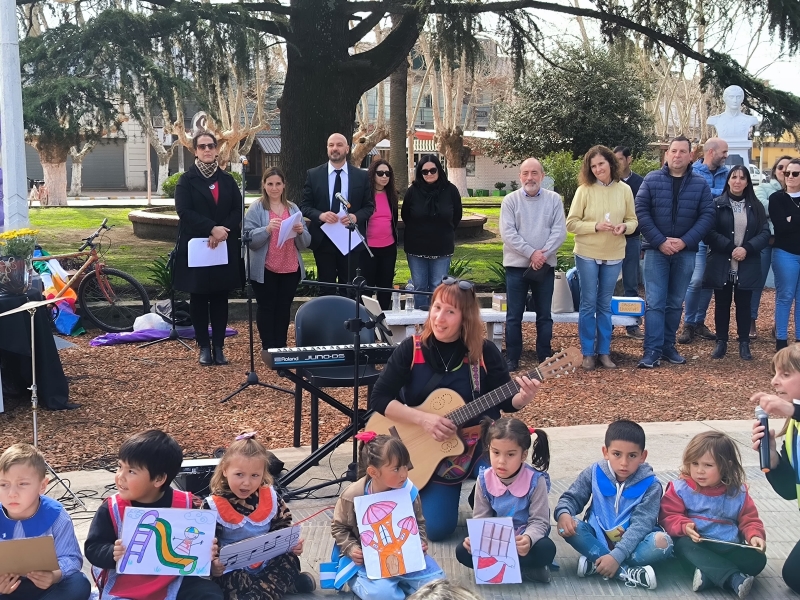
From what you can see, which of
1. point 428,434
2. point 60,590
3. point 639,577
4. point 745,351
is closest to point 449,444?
point 428,434

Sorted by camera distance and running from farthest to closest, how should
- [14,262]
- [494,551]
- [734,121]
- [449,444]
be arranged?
[734,121] → [14,262] → [449,444] → [494,551]

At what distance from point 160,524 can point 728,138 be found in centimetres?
1029

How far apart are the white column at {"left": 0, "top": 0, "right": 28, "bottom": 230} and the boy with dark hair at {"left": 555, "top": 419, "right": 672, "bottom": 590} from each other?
253 inches

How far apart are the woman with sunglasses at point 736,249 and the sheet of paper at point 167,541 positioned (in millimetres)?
6455

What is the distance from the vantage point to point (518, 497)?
14.1 feet

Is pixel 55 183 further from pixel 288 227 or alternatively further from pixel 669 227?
pixel 669 227

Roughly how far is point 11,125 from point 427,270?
4.13 metres

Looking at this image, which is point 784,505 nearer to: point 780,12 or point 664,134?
point 780,12

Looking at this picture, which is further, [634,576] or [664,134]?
[664,134]

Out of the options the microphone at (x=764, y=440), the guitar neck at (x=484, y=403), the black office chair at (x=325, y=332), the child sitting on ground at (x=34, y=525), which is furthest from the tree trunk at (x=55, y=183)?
the microphone at (x=764, y=440)

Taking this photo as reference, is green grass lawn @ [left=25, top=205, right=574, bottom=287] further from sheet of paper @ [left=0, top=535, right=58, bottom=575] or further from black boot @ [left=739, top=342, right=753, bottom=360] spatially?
sheet of paper @ [left=0, top=535, right=58, bottom=575]

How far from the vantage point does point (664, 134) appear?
46.7 meters

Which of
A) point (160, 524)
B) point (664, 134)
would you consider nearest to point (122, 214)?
point (160, 524)

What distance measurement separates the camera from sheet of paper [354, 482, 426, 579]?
12.9ft
